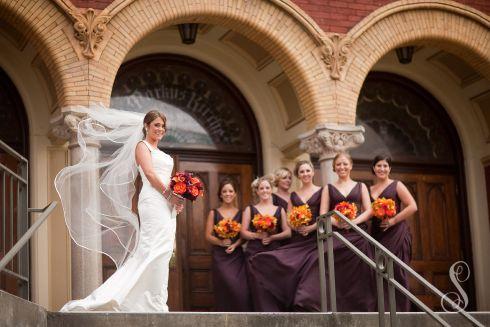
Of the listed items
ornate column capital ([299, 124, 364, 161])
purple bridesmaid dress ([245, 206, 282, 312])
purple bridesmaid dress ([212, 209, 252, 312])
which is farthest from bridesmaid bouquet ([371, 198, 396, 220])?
ornate column capital ([299, 124, 364, 161])

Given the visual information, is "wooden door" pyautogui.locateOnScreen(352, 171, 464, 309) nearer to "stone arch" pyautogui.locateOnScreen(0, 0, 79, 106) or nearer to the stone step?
"stone arch" pyautogui.locateOnScreen(0, 0, 79, 106)

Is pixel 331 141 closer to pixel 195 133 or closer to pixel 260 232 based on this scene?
pixel 260 232

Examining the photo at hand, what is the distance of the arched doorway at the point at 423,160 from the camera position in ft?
54.0

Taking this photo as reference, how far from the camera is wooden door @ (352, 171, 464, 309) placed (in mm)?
16344

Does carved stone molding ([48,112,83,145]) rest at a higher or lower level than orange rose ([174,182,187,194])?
higher

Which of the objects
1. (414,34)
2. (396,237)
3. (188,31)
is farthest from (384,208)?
(188,31)

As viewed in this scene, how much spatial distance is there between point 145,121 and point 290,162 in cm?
597

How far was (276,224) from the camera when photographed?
12.4 m

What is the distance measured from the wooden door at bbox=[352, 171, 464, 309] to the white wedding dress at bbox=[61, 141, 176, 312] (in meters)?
6.82

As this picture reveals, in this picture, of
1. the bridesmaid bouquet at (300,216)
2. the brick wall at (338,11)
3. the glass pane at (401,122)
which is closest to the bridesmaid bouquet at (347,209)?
the bridesmaid bouquet at (300,216)

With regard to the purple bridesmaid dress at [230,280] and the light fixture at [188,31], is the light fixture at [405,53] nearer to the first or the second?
the light fixture at [188,31]

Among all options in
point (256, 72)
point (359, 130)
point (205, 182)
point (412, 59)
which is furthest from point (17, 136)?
point (412, 59)

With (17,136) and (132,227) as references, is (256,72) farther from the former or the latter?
(132,227)

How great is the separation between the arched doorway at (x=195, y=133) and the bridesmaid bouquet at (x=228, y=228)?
242 cm
